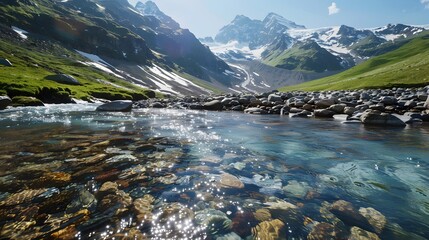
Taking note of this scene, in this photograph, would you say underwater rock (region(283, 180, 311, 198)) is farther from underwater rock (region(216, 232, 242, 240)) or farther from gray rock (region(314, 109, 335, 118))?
gray rock (region(314, 109, 335, 118))

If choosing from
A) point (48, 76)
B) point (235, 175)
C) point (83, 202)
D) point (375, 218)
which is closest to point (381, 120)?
point (235, 175)

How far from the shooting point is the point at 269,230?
14.5ft

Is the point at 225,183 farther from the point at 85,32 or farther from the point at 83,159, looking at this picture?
the point at 85,32

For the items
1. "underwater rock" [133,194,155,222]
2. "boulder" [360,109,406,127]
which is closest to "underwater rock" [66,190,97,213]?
"underwater rock" [133,194,155,222]

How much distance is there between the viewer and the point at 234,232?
4340 mm

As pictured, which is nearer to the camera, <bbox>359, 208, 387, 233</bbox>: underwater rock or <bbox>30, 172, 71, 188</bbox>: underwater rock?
<bbox>359, 208, 387, 233</bbox>: underwater rock

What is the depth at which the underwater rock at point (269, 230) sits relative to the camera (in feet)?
13.9

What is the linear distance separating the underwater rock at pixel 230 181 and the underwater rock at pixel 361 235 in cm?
256

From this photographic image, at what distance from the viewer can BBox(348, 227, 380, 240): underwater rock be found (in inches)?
166

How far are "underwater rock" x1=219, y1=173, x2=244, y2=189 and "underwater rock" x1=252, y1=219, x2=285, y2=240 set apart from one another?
5.59ft

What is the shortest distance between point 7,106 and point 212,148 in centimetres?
3449

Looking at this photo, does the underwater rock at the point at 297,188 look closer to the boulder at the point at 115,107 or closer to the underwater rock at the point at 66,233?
the underwater rock at the point at 66,233

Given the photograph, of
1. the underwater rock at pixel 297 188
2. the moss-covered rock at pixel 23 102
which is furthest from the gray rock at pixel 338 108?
the moss-covered rock at pixel 23 102

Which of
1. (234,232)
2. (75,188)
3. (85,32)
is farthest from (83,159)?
(85,32)
